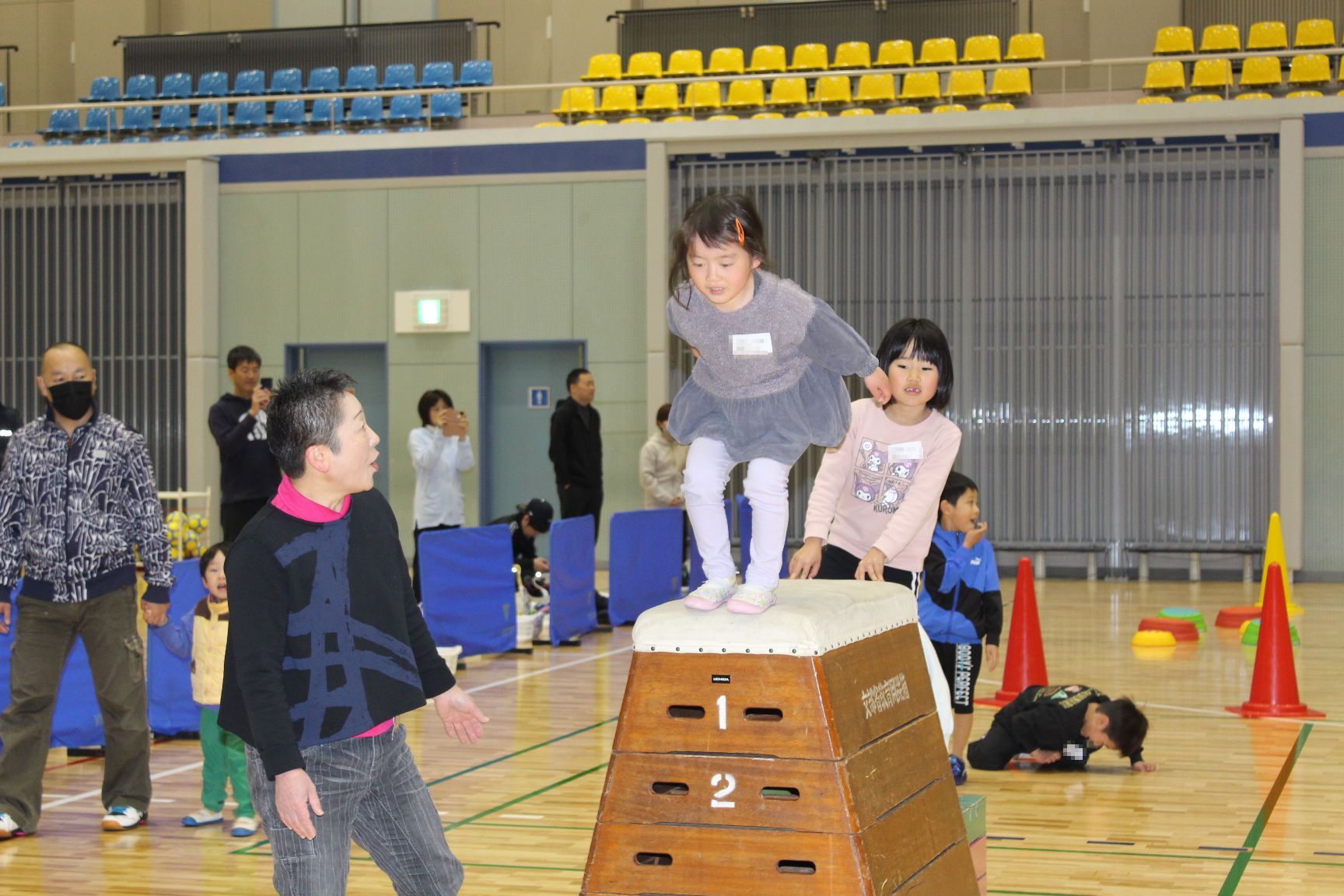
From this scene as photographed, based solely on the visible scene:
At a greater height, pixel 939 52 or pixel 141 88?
pixel 141 88

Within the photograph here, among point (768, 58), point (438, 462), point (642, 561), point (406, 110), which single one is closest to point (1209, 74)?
point (768, 58)

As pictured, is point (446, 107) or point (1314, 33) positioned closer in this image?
point (1314, 33)

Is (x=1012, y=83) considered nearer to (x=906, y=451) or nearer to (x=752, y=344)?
(x=906, y=451)

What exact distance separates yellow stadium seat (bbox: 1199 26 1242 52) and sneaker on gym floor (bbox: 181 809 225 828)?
14297mm

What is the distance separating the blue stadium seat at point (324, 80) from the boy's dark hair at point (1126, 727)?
1532cm

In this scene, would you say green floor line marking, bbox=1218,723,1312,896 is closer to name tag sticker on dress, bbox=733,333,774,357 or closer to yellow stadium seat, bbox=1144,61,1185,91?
name tag sticker on dress, bbox=733,333,774,357

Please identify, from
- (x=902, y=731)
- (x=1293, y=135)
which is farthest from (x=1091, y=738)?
(x=1293, y=135)

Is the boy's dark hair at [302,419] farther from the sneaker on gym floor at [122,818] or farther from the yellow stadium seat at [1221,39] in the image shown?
the yellow stadium seat at [1221,39]

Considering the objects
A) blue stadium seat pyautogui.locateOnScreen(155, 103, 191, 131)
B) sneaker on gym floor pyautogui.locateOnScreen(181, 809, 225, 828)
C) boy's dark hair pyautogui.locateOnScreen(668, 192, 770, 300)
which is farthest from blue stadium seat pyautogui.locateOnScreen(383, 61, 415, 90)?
boy's dark hair pyautogui.locateOnScreen(668, 192, 770, 300)

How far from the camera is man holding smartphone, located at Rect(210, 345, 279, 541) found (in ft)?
25.7

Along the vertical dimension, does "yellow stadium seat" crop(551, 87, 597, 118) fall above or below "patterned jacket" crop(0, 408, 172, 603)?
above

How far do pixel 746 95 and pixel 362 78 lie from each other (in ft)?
18.7

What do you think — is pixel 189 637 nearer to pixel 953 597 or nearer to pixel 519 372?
pixel 953 597

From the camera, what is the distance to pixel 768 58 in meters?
17.7
